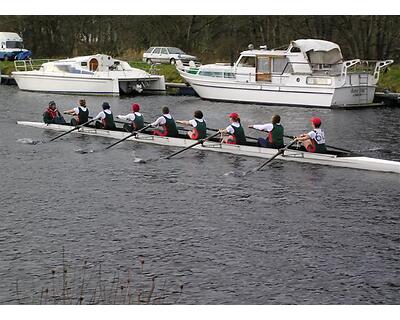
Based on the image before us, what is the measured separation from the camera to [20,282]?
42.7ft

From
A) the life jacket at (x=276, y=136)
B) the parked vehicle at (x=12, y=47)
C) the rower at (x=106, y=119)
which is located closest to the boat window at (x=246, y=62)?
the rower at (x=106, y=119)

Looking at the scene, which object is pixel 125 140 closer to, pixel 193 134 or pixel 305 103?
pixel 193 134

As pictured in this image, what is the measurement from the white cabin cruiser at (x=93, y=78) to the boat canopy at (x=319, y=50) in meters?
11.1

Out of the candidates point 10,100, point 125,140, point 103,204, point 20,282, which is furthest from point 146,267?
point 10,100

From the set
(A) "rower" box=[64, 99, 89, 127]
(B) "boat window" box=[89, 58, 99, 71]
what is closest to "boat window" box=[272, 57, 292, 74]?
(B) "boat window" box=[89, 58, 99, 71]

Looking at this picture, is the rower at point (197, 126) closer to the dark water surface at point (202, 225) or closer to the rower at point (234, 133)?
the dark water surface at point (202, 225)

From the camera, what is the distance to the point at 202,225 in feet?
53.9

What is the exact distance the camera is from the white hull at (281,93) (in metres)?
38.1

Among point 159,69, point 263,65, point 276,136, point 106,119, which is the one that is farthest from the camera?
point 159,69

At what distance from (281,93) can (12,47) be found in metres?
29.2

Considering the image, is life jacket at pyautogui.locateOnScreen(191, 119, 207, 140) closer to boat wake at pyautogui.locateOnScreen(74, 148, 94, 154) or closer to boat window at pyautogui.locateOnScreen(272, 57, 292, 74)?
boat wake at pyautogui.locateOnScreen(74, 148, 94, 154)

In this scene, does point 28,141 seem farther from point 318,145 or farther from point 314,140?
point 318,145

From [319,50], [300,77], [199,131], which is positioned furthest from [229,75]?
[199,131]

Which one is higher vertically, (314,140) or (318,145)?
(314,140)
